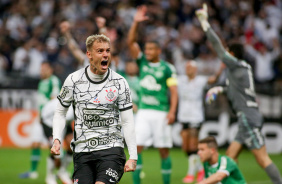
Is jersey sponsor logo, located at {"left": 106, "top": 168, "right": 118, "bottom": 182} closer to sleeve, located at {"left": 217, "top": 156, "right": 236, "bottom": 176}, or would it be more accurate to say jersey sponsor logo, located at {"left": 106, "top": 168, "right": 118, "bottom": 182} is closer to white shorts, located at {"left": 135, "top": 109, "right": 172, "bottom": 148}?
sleeve, located at {"left": 217, "top": 156, "right": 236, "bottom": 176}

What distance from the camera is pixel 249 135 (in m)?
8.23

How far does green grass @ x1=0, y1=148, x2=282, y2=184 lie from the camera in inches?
437

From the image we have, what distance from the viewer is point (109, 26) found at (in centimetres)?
2033

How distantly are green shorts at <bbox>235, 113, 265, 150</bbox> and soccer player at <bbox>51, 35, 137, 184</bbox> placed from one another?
2969 mm

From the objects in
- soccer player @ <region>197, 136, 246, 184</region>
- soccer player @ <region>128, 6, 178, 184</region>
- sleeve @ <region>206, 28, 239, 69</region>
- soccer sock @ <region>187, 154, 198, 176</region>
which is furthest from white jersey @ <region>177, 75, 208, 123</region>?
A: soccer player @ <region>197, 136, 246, 184</region>

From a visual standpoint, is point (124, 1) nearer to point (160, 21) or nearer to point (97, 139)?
point (160, 21)

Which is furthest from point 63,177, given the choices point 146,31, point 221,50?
point 146,31

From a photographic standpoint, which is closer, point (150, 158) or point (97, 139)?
point (97, 139)

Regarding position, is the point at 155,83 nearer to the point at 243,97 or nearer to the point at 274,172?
the point at 243,97

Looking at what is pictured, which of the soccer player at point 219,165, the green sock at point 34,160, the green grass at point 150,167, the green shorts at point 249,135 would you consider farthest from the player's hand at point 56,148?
the green sock at point 34,160

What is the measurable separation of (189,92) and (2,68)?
8.67 metres

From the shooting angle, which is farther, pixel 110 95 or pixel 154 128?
pixel 154 128

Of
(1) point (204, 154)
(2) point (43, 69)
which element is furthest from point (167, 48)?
(1) point (204, 154)

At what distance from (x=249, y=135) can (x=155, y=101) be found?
211 centimetres
